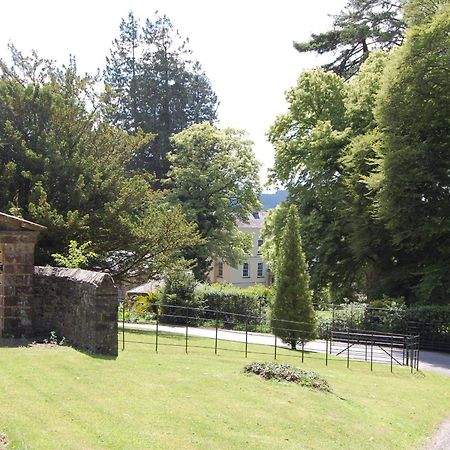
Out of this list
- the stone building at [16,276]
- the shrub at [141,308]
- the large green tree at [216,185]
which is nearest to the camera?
the stone building at [16,276]

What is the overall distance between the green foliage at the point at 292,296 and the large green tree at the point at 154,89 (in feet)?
107

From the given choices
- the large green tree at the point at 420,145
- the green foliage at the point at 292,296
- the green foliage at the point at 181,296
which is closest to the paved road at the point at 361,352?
the green foliage at the point at 292,296

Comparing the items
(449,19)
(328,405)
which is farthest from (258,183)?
(328,405)

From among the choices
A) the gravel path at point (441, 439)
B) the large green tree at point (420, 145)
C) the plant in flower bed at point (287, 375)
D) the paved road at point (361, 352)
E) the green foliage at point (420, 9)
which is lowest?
the gravel path at point (441, 439)

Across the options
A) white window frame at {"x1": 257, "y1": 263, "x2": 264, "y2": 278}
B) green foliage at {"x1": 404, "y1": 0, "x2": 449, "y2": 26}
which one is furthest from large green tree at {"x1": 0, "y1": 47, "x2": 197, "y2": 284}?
white window frame at {"x1": 257, "y1": 263, "x2": 264, "y2": 278}

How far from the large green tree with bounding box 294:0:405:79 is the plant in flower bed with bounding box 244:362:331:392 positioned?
30.4 m

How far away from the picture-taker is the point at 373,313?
30.0 meters

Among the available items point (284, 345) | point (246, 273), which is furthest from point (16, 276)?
point (246, 273)

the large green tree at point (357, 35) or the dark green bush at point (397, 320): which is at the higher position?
the large green tree at point (357, 35)

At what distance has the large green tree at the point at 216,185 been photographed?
47281mm

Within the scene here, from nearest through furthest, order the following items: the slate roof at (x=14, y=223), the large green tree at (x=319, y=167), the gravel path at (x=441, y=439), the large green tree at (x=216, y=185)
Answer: the gravel path at (x=441, y=439) → the slate roof at (x=14, y=223) → the large green tree at (x=319, y=167) → the large green tree at (x=216, y=185)

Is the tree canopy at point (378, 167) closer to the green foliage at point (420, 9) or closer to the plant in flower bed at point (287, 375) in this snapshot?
the green foliage at point (420, 9)

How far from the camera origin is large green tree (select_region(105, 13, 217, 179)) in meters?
55.9

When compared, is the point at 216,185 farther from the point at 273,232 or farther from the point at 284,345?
the point at 284,345
